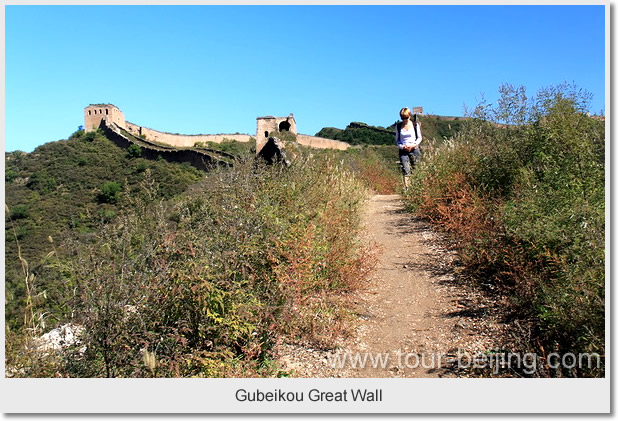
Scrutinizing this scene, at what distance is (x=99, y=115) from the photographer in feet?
209

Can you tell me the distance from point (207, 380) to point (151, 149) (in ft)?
168

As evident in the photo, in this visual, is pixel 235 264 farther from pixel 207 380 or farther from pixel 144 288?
pixel 207 380

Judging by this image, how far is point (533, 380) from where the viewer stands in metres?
3.06

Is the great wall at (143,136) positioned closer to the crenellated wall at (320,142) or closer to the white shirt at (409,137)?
the crenellated wall at (320,142)

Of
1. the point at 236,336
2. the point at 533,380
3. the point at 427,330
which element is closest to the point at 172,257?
the point at 236,336

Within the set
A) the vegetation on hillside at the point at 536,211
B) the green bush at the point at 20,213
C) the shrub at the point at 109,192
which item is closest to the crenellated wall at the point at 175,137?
the shrub at the point at 109,192

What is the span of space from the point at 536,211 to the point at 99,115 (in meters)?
65.1

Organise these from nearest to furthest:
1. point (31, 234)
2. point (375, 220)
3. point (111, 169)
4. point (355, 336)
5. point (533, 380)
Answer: point (533, 380) → point (355, 336) → point (375, 220) → point (31, 234) → point (111, 169)

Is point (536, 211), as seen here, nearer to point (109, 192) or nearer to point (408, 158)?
point (408, 158)

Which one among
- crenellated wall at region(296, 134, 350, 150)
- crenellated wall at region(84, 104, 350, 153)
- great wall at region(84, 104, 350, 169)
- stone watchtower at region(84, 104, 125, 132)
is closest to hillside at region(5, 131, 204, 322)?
great wall at region(84, 104, 350, 169)

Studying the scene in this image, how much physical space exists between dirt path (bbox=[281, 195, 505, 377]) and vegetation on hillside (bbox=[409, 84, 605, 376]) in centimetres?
29

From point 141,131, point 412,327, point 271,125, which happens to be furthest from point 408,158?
point 141,131

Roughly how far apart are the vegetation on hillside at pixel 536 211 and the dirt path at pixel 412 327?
0.95 ft

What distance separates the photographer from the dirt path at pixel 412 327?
3.77 meters
